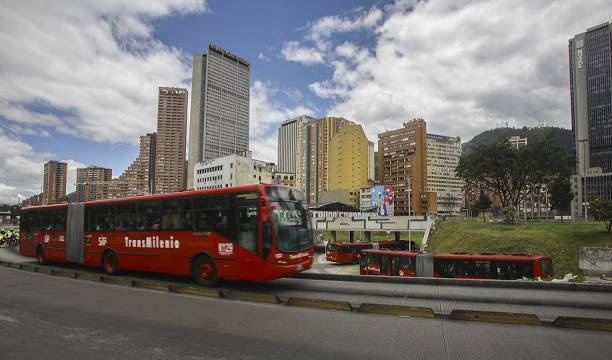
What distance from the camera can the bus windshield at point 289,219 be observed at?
11.1 metres

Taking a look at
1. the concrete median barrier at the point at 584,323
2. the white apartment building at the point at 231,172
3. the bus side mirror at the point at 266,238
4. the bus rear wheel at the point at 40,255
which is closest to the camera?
the concrete median barrier at the point at 584,323

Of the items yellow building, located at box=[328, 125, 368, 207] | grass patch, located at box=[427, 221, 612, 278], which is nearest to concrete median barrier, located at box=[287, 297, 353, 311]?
grass patch, located at box=[427, 221, 612, 278]

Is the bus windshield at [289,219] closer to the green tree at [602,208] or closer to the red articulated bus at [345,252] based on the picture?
the green tree at [602,208]

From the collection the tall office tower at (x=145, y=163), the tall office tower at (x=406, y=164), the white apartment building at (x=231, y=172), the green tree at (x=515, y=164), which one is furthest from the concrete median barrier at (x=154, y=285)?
the tall office tower at (x=145, y=163)

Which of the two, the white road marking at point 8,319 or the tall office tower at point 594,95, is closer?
the white road marking at point 8,319

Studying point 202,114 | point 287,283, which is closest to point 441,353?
point 287,283

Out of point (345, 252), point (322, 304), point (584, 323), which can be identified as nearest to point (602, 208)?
point (345, 252)

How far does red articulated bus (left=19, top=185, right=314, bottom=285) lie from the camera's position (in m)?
11.0

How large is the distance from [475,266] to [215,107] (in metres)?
177

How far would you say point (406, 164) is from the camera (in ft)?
512

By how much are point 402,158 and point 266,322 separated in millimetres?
157761

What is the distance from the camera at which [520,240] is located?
107ft

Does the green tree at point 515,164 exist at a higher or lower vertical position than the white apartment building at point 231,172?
lower

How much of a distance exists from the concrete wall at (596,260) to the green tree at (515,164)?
30223mm
